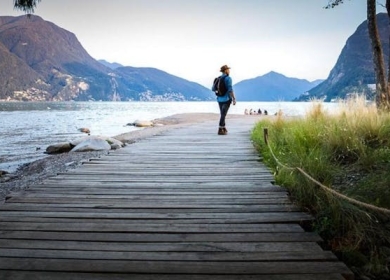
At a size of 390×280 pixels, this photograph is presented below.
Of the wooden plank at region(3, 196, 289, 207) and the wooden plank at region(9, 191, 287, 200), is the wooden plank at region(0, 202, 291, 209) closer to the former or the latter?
the wooden plank at region(3, 196, 289, 207)

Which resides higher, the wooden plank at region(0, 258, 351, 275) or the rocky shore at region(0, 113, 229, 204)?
the wooden plank at region(0, 258, 351, 275)

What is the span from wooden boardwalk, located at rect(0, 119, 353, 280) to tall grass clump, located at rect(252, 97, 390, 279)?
0.23 m

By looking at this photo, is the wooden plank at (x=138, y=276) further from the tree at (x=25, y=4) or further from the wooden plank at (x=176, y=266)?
the tree at (x=25, y=4)

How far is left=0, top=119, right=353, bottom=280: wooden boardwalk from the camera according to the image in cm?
203

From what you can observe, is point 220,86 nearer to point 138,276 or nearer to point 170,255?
point 170,255

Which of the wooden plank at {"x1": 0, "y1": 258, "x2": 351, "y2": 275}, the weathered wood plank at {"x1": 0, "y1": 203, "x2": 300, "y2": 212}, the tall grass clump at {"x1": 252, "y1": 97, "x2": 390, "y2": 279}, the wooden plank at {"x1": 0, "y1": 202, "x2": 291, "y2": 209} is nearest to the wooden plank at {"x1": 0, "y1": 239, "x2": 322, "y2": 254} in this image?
the wooden plank at {"x1": 0, "y1": 258, "x2": 351, "y2": 275}

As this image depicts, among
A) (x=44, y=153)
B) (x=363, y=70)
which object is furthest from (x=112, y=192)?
(x=363, y=70)

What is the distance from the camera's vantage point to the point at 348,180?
422 centimetres

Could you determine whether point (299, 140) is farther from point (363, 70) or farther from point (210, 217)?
point (363, 70)

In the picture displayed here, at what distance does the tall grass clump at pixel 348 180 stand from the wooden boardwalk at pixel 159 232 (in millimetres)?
228

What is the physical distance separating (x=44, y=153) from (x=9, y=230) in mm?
11671

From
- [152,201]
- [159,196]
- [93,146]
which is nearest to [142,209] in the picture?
[152,201]

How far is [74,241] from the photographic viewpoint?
7.95 feet

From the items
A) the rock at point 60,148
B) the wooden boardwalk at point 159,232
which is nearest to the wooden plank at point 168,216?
the wooden boardwalk at point 159,232
